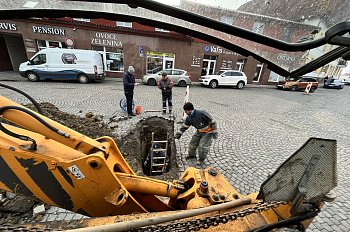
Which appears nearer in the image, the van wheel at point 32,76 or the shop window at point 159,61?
the van wheel at point 32,76

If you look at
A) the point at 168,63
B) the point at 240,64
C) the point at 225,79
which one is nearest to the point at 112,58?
the point at 168,63

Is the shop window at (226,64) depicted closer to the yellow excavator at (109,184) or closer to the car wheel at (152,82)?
the car wheel at (152,82)

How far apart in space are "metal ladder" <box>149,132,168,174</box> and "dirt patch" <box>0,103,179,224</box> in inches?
9.1

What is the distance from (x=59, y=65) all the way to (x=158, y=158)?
11.8m

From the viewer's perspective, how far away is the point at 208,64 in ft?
60.8

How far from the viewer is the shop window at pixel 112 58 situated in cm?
1582

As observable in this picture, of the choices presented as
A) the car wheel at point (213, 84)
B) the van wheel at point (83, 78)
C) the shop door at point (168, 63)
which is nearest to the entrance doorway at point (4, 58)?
the van wheel at point (83, 78)

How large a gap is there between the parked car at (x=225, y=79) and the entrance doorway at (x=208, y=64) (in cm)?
307

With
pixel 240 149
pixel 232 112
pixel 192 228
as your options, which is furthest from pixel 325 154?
pixel 232 112

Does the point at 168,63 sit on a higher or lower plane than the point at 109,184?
higher

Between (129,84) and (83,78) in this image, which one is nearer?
(129,84)

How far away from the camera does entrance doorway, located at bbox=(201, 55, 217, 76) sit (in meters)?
18.2

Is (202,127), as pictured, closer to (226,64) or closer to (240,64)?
(226,64)

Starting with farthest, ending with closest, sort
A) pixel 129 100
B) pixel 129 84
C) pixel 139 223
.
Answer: pixel 129 100 < pixel 129 84 < pixel 139 223
